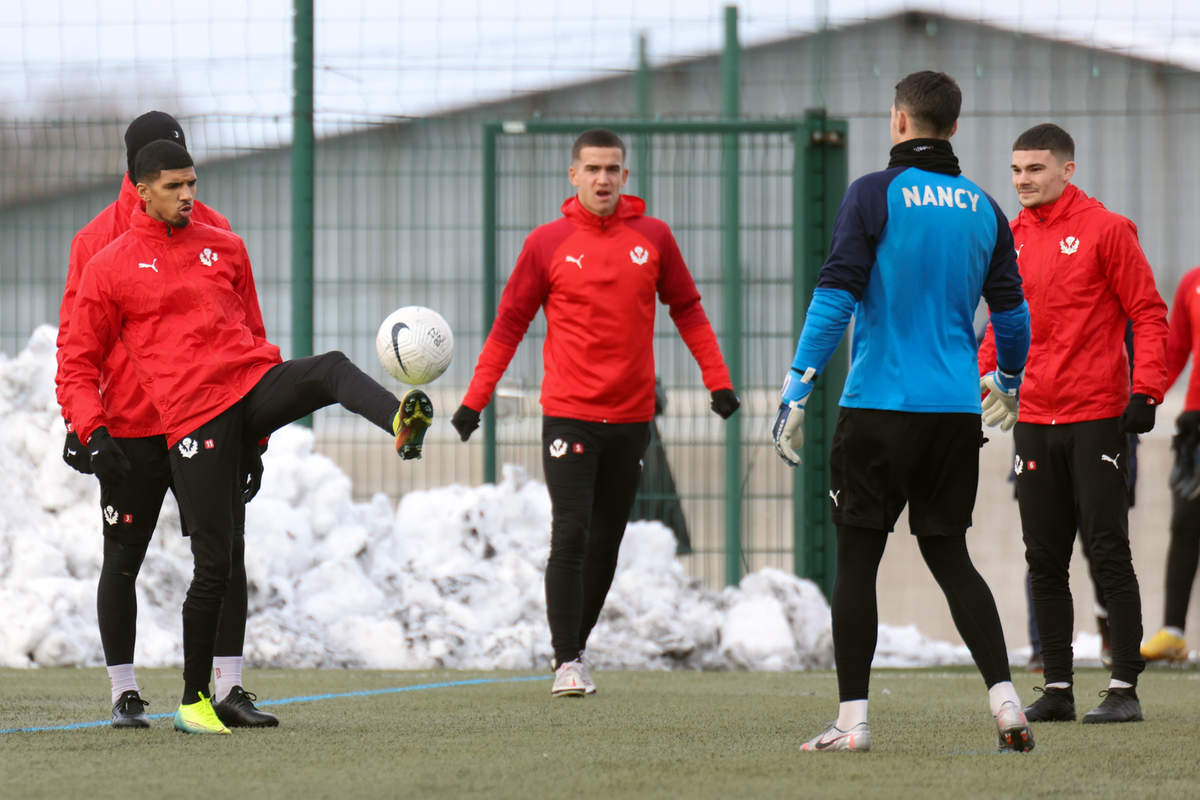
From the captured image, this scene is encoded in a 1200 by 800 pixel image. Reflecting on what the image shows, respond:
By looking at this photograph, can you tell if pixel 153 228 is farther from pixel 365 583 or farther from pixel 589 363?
pixel 365 583

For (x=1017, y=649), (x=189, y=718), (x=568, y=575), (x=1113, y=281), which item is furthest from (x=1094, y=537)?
(x=1017, y=649)

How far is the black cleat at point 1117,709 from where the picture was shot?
6039 millimetres

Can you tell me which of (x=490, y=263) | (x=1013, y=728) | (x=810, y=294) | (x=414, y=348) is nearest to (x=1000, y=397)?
(x=1013, y=728)

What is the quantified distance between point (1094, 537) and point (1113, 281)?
91cm

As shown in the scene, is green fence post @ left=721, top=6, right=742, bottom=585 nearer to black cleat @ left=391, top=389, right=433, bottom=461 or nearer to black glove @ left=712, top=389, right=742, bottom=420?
black glove @ left=712, top=389, right=742, bottom=420

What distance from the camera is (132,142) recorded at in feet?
19.8

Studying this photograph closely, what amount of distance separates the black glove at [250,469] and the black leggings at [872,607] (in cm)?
199

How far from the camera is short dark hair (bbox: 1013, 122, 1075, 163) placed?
6277 millimetres

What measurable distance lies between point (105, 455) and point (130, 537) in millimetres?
547

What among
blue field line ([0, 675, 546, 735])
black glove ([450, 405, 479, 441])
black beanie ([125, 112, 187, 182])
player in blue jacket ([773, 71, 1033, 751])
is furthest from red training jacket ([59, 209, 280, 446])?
player in blue jacket ([773, 71, 1033, 751])

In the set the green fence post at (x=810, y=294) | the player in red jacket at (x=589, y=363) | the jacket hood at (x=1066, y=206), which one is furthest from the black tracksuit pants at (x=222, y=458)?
the green fence post at (x=810, y=294)

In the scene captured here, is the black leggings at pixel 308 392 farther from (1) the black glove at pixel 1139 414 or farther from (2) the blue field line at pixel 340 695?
(1) the black glove at pixel 1139 414

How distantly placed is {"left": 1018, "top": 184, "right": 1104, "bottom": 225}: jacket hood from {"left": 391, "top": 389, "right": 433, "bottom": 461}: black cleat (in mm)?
2457

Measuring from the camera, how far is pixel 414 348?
599 cm
